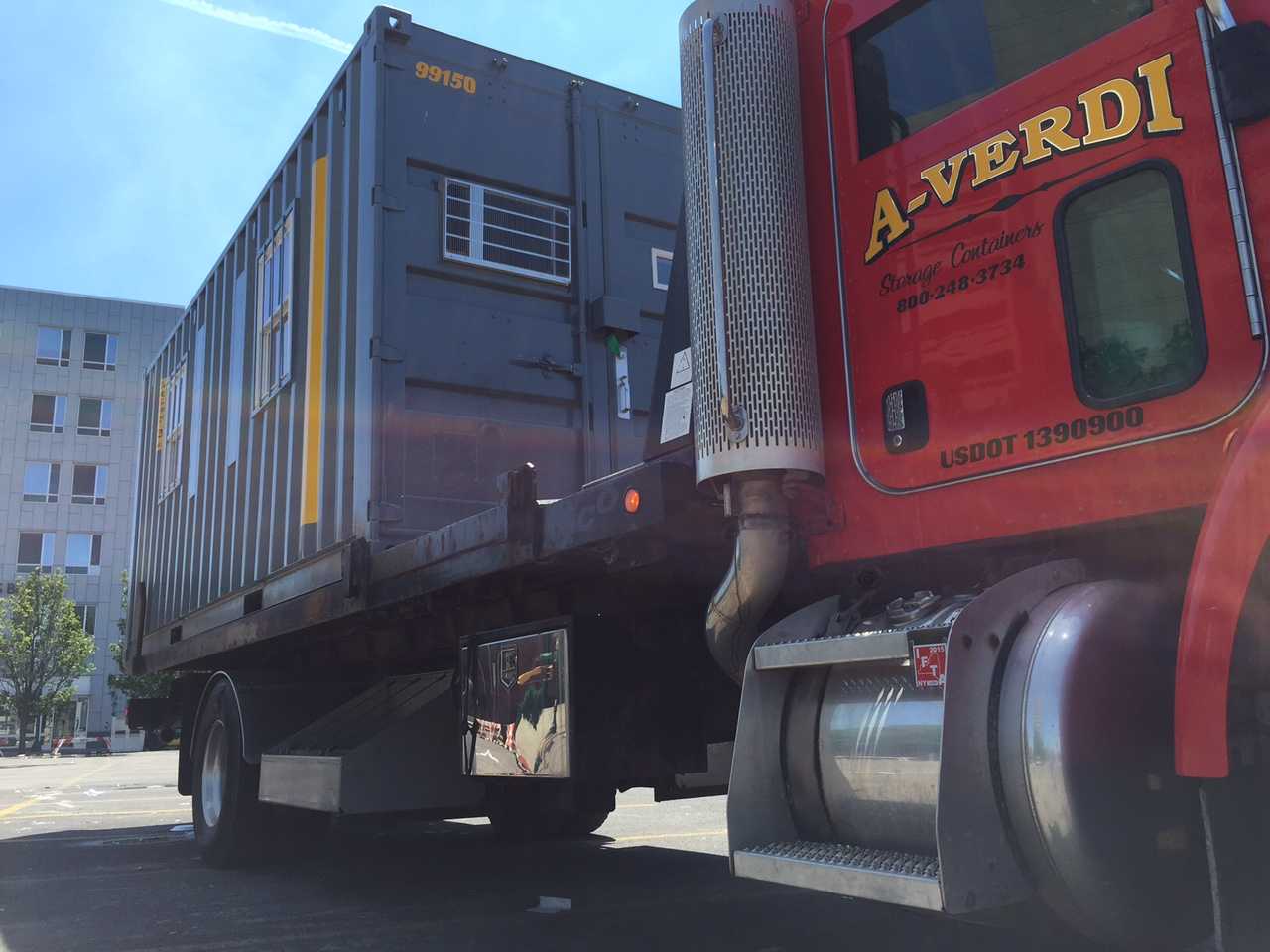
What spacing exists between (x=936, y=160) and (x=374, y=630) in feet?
12.7

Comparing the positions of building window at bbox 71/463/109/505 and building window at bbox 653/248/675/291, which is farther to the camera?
building window at bbox 71/463/109/505

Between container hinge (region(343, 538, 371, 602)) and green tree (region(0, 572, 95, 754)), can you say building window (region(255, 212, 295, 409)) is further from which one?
green tree (region(0, 572, 95, 754))

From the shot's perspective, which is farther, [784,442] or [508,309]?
[508,309]

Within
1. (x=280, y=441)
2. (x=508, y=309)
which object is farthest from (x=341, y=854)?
(x=508, y=309)

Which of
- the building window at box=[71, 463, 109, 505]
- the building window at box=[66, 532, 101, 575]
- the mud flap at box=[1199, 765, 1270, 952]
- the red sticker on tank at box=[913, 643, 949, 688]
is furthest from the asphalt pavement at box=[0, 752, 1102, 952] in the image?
the building window at box=[71, 463, 109, 505]

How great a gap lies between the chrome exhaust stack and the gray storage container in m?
2.08

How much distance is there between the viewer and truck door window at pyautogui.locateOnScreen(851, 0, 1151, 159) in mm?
2578

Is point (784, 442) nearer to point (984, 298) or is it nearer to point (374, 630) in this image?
point (984, 298)

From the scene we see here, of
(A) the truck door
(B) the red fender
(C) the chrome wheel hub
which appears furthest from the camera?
(C) the chrome wheel hub

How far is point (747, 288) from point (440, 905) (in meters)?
3.65

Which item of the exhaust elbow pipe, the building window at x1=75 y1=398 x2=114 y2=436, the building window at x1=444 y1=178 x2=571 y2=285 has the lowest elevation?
the exhaust elbow pipe

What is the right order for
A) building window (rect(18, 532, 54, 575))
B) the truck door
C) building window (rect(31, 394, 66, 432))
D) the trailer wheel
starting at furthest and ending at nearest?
building window (rect(31, 394, 66, 432)) → building window (rect(18, 532, 54, 575)) → the trailer wheel → the truck door

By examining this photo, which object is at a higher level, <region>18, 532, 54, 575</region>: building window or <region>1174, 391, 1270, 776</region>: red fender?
<region>18, 532, 54, 575</region>: building window

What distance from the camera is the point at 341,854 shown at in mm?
7199
